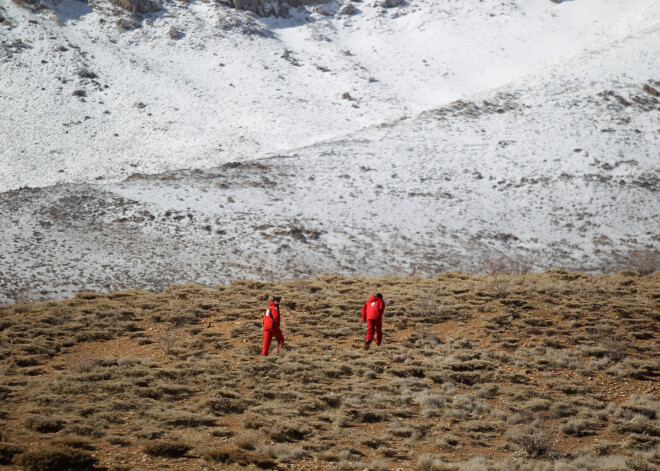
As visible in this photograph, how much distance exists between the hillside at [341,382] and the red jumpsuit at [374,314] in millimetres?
485

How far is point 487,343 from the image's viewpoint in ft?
45.5

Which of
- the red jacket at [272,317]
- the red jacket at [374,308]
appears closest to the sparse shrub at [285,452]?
the red jacket at [272,317]

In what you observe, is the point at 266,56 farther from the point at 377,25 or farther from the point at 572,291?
the point at 572,291

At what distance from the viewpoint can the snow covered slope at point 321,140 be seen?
27.3 metres

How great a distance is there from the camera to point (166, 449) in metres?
7.47

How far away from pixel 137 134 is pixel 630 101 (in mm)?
41219

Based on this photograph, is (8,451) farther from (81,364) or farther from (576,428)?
(576,428)

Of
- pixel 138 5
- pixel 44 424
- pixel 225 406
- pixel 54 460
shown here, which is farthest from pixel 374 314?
pixel 138 5

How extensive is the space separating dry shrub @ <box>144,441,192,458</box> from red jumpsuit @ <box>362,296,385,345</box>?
6.39 metres

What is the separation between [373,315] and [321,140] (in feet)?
100

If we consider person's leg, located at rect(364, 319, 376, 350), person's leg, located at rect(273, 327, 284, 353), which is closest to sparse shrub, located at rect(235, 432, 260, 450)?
person's leg, located at rect(273, 327, 284, 353)

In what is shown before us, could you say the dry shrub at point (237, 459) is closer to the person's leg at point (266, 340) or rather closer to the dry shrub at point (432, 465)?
the dry shrub at point (432, 465)

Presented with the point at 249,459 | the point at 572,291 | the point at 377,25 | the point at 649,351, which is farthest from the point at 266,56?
the point at 249,459

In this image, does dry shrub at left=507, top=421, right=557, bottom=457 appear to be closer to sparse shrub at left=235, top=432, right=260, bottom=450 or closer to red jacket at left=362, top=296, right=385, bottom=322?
sparse shrub at left=235, top=432, right=260, bottom=450
